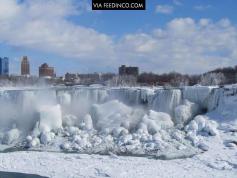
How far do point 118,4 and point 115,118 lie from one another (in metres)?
15.0

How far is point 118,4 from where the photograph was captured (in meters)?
16.5

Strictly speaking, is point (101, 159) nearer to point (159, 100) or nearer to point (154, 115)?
point (154, 115)

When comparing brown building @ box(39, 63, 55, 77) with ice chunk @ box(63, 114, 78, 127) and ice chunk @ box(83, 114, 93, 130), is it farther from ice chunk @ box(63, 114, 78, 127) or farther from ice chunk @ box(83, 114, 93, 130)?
ice chunk @ box(83, 114, 93, 130)

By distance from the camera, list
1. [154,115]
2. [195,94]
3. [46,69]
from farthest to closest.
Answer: [46,69] → [195,94] → [154,115]

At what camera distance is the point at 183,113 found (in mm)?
30688

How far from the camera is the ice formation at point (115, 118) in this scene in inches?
1024

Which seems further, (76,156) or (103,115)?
(103,115)

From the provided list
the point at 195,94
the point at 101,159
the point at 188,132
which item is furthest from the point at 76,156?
the point at 195,94

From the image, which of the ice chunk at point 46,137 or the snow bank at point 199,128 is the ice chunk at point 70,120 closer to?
the ice chunk at point 46,137

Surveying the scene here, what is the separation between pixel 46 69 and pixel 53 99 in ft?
245

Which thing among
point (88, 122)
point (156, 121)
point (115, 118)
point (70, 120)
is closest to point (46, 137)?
point (88, 122)

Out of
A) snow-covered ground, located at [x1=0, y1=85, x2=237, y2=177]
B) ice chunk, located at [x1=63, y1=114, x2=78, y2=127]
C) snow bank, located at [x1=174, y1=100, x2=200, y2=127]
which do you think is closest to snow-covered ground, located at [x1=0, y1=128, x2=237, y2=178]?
snow-covered ground, located at [x1=0, y1=85, x2=237, y2=177]

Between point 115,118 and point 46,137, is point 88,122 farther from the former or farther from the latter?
point 46,137

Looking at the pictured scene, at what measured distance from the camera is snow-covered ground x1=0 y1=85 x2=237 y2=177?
21.8m
